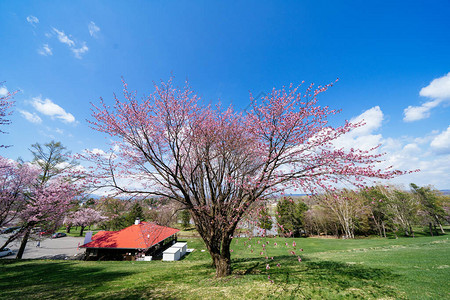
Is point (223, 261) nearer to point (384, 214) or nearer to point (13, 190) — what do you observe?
point (13, 190)

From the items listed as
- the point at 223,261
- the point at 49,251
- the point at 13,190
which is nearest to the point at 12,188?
the point at 13,190

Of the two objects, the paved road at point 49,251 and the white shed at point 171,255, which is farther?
the paved road at point 49,251

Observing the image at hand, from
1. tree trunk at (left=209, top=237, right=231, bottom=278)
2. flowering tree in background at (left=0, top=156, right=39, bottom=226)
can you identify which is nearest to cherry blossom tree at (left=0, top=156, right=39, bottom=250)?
flowering tree in background at (left=0, top=156, right=39, bottom=226)

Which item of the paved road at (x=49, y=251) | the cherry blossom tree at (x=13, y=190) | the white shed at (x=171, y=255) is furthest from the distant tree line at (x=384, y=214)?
the paved road at (x=49, y=251)

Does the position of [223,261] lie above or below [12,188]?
below

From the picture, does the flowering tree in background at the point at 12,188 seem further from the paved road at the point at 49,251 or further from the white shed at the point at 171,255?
the white shed at the point at 171,255

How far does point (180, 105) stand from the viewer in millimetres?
7582

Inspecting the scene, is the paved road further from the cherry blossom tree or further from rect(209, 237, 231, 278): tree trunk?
rect(209, 237, 231, 278): tree trunk

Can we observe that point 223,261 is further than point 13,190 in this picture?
No

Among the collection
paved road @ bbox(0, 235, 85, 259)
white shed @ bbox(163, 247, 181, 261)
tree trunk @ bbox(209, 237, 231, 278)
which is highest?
tree trunk @ bbox(209, 237, 231, 278)

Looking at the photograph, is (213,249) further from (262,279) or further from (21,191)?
(21,191)

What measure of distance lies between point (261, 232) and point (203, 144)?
14.5 ft

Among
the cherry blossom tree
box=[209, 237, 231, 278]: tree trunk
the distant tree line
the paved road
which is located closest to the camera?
box=[209, 237, 231, 278]: tree trunk

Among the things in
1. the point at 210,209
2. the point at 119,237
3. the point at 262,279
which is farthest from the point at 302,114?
the point at 119,237
